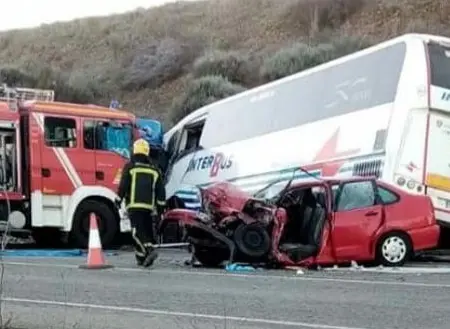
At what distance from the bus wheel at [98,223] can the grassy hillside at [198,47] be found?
14.1 metres

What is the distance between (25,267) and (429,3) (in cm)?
3097

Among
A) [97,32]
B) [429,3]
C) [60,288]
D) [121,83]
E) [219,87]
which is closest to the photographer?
[60,288]

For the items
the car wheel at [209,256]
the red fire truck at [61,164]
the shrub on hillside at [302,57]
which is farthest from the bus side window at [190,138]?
the shrub on hillside at [302,57]

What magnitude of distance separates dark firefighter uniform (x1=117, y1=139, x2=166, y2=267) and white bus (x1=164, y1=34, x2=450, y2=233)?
4241 mm

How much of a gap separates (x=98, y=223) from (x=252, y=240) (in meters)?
6.75

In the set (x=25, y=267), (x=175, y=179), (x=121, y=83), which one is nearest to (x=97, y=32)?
(x=121, y=83)

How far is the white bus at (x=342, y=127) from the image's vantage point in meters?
16.1

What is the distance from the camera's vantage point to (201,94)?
3444cm

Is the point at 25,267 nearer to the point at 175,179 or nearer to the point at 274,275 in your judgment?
the point at 274,275

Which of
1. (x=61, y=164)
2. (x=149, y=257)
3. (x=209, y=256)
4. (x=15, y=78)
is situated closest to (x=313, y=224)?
(x=209, y=256)

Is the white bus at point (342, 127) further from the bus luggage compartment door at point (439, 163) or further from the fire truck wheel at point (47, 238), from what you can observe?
the fire truck wheel at point (47, 238)

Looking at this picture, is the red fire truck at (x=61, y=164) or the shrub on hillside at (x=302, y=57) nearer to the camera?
the red fire truck at (x=61, y=164)

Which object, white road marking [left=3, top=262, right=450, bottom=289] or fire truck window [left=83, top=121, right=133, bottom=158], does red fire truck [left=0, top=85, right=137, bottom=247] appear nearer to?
fire truck window [left=83, top=121, right=133, bottom=158]

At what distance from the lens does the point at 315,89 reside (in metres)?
19.2
